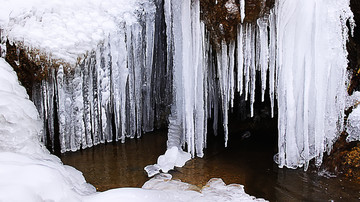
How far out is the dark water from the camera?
3.95 m

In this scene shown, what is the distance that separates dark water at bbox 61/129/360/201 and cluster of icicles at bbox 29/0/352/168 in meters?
0.27

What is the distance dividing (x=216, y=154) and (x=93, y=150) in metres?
2.10

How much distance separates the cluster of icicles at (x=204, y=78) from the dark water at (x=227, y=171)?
0.27 meters

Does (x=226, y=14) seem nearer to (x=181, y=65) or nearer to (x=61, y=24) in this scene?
(x=181, y=65)

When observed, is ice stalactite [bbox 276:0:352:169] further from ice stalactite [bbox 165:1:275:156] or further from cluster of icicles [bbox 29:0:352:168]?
ice stalactite [bbox 165:1:275:156]

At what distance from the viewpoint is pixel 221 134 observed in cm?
669

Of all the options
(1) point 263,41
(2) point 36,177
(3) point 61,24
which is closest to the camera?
(2) point 36,177

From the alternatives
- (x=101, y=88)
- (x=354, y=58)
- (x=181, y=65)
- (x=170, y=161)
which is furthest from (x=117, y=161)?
(x=354, y=58)

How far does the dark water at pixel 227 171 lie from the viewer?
3.95 m

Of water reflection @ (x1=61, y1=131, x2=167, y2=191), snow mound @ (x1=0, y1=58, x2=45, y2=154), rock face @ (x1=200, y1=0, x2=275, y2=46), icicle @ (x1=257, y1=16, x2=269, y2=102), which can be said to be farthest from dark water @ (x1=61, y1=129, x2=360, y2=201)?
rock face @ (x1=200, y1=0, x2=275, y2=46)

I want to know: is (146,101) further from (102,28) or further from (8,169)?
(8,169)

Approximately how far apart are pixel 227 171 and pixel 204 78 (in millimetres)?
1524

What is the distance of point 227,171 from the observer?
15.1ft

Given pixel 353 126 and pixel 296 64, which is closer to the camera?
pixel 296 64
